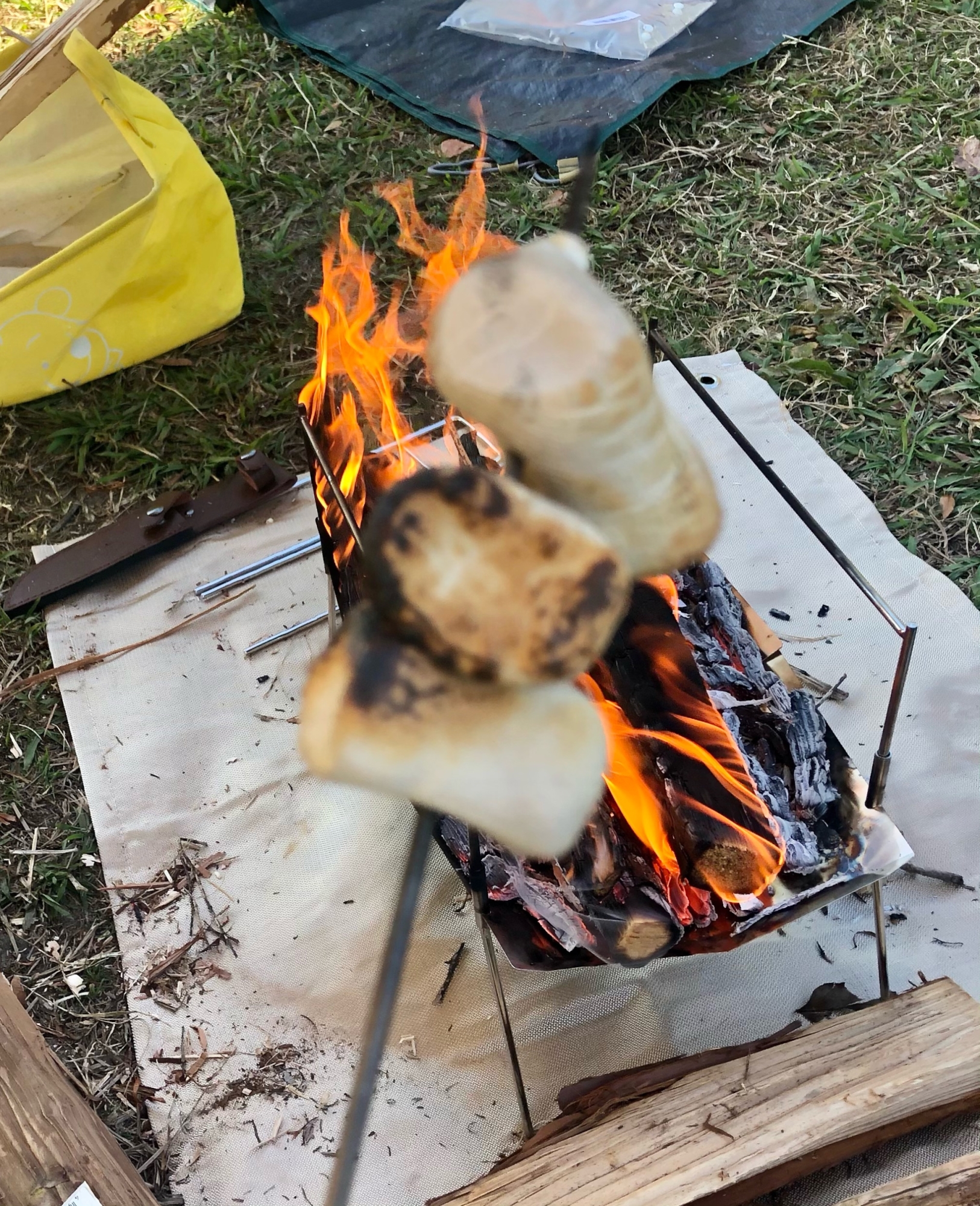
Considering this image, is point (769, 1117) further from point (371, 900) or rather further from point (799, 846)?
point (371, 900)

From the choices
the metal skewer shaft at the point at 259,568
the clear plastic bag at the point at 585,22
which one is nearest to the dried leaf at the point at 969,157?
the clear plastic bag at the point at 585,22

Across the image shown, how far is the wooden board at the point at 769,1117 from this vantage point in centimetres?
137

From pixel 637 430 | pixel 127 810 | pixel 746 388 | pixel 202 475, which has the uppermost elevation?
pixel 637 430

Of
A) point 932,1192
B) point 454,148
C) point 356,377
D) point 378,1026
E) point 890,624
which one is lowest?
point 932,1192

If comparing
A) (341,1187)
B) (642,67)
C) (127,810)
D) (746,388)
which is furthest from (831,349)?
(341,1187)

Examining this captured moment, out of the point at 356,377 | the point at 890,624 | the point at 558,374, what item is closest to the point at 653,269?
the point at 356,377

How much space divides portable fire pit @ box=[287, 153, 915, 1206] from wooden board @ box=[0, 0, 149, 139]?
4.04 feet

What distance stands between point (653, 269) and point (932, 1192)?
8.59 feet

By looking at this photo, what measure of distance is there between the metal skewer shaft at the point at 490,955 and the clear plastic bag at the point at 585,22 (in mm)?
3175

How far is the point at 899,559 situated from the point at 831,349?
0.80m

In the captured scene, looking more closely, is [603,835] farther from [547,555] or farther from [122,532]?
[122,532]

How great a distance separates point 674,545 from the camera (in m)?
0.90

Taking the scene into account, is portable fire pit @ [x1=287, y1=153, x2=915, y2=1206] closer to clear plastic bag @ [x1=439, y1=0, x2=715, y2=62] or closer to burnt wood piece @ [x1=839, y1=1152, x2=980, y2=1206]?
burnt wood piece @ [x1=839, y1=1152, x2=980, y2=1206]

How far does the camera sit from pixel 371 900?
2057mm
